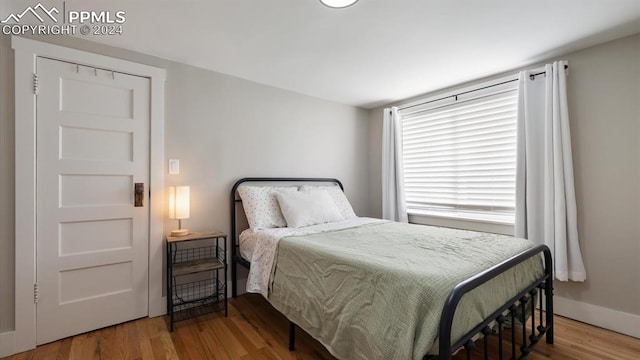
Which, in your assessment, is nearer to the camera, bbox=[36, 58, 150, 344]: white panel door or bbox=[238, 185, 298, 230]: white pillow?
bbox=[36, 58, 150, 344]: white panel door

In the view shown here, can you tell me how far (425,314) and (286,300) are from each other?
1071 millimetres

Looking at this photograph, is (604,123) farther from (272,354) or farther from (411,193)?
(272,354)

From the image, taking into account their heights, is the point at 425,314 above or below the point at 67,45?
below

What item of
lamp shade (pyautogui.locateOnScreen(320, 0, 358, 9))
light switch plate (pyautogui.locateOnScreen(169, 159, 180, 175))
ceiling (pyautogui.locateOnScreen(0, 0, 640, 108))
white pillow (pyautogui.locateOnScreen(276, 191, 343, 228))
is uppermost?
ceiling (pyautogui.locateOnScreen(0, 0, 640, 108))

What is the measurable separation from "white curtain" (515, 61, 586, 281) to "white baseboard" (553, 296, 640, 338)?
28 cm

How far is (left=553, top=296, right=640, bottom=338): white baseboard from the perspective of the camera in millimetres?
2086

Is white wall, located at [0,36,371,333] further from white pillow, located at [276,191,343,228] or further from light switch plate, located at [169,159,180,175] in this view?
white pillow, located at [276,191,343,228]

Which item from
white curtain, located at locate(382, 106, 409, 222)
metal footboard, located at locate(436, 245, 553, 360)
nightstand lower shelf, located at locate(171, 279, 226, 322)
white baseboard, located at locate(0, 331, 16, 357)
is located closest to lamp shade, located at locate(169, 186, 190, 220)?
nightstand lower shelf, located at locate(171, 279, 226, 322)

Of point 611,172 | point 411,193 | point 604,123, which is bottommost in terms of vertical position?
point 411,193

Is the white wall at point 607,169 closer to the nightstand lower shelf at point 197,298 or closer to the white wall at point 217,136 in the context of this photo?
the white wall at point 217,136

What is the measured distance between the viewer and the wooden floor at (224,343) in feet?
6.06

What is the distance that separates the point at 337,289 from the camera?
5.21ft

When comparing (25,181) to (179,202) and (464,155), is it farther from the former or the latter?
(464,155)

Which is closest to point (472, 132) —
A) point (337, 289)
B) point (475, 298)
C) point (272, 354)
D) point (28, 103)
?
point (475, 298)
